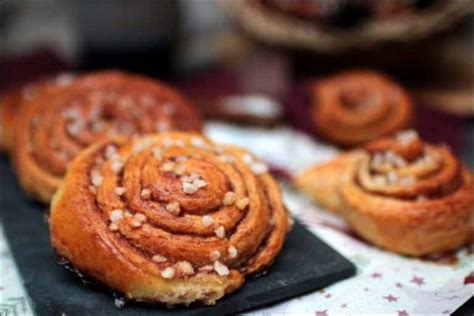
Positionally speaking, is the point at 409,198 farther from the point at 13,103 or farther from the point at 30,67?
the point at 30,67

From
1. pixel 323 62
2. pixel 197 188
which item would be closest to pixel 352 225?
pixel 197 188

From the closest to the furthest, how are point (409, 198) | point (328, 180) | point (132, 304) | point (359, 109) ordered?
point (132, 304) → point (409, 198) → point (328, 180) → point (359, 109)

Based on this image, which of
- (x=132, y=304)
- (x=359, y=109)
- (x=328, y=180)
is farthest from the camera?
(x=359, y=109)

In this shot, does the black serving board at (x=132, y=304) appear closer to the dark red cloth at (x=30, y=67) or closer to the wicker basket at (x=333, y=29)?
the dark red cloth at (x=30, y=67)

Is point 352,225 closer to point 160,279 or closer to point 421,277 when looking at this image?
point 421,277

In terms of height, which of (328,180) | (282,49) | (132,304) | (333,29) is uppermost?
(333,29)

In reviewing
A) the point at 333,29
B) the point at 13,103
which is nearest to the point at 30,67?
the point at 13,103

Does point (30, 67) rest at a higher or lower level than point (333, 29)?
lower

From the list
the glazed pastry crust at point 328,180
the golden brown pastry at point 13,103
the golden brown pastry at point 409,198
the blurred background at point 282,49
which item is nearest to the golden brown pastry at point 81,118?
the golden brown pastry at point 13,103

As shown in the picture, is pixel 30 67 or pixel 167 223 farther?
pixel 30 67
